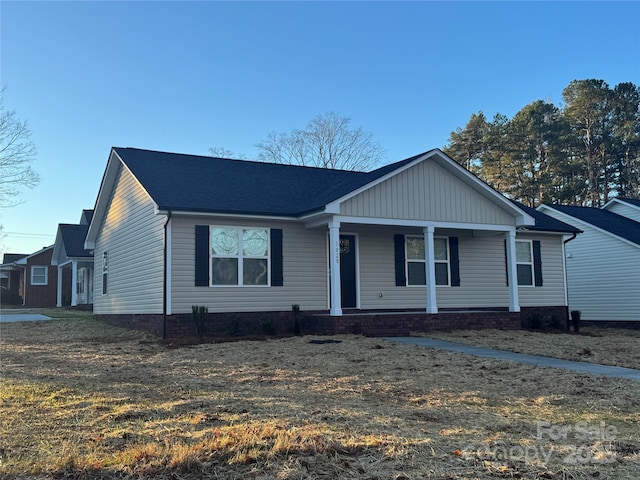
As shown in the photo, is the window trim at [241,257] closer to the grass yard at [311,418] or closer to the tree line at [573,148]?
the grass yard at [311,418]

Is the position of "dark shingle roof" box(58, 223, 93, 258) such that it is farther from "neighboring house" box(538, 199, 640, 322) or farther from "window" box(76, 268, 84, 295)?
"neighboring house" box(538, 199, 640, 322)

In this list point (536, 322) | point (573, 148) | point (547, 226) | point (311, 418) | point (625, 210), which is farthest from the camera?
point (573, 148)

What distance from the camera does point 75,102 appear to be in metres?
16.2

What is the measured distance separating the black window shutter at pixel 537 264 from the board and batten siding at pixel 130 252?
1161 cm

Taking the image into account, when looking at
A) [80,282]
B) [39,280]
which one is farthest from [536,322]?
[39,280]

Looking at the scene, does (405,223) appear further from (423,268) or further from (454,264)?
(454,264)

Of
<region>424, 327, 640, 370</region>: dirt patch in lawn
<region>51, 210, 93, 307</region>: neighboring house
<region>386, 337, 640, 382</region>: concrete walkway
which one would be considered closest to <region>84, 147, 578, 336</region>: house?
<region>424, 327, 640, 370</region>: dirt patch in lawn

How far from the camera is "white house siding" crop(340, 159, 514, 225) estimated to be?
45.7 ft

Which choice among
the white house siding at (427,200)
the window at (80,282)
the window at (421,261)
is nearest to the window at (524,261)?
the white house siding at (427,200)

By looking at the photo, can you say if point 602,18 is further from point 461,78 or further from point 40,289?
point 40,289

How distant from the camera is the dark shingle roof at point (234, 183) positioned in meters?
13.5

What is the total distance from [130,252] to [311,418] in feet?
39.0

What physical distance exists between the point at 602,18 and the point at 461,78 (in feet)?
23.5

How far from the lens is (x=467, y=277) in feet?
55.3
